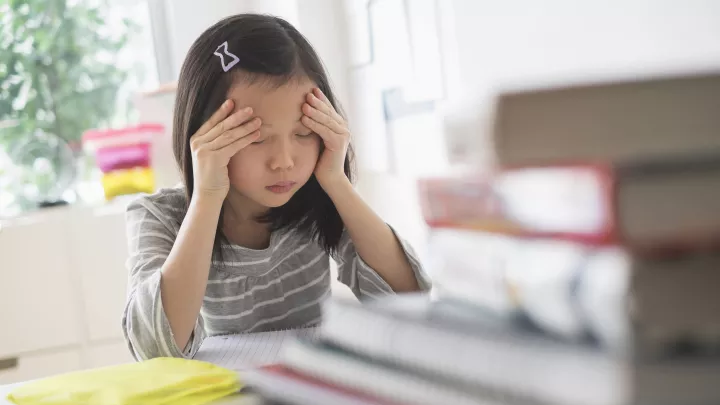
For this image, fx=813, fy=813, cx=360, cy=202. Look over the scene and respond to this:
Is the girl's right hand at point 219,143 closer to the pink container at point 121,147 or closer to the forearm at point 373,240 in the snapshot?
the forearm at point 373,240

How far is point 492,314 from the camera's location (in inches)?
13.2

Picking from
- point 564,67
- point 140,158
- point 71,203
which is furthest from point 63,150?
point 564,67

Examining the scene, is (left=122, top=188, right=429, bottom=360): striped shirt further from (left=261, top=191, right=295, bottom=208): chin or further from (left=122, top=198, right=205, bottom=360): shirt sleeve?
(left=261, top=191, right=295, bottom=208): chin

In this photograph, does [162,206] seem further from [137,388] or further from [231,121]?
[137,388]

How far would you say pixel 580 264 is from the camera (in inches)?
11.1

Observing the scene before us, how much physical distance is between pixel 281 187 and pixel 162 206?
0.76ft

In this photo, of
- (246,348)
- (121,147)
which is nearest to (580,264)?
(246,348)

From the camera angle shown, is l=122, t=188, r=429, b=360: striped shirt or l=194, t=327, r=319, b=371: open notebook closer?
l=194, t=327, r=319, b=371: open notebook

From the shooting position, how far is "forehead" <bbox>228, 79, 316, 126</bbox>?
89cm

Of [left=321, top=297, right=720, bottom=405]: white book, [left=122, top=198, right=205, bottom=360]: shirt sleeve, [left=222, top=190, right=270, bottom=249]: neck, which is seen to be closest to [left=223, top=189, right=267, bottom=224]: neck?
[left=222, top=190, right=270, bottom=249]: neck

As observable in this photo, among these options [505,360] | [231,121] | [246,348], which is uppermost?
[231,121]

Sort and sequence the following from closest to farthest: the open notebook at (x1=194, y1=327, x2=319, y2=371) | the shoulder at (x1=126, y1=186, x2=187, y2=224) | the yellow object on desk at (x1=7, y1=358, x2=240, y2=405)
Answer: the yellow object on desk at (x1=7, y1=358, x2=240, y2=405) < the open notebook at (x1=194, y1=327, x2=319, y2=371) < the shoulder at (x1=126, y1=186, x2=187, y2=224)

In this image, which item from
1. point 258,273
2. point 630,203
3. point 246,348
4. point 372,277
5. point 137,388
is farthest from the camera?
point 258,273

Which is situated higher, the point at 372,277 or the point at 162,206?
the point at 162,206
